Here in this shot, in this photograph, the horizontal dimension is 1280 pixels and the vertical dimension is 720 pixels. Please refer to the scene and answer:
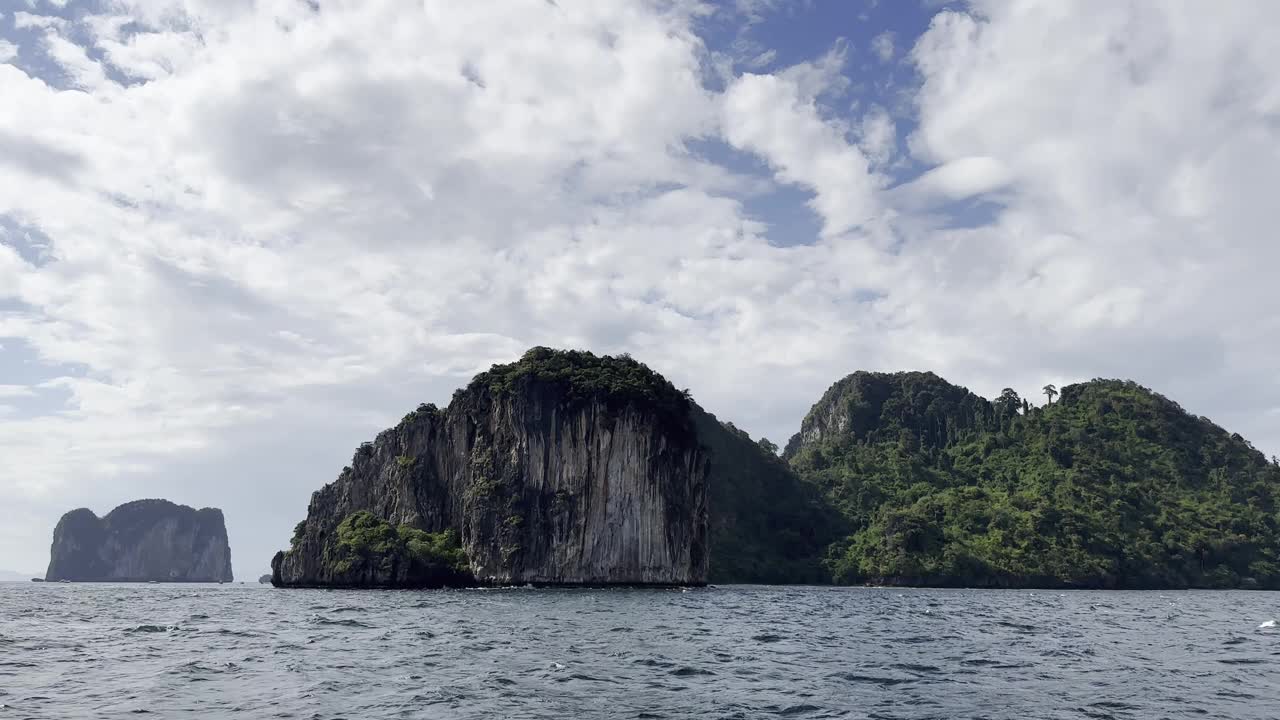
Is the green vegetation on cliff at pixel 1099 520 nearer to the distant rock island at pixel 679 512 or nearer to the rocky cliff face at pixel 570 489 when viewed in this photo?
the distant rock island at pixel 679 512

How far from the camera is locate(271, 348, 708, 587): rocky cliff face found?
118938 millimetres

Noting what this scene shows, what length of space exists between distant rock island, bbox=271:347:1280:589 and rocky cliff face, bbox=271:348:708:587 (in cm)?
26

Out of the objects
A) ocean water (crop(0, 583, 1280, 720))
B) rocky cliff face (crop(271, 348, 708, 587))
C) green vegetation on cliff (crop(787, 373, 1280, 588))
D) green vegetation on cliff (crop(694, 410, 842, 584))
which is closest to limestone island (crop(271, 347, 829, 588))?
rocky cliff face (crop(271, 348, 708, 587))

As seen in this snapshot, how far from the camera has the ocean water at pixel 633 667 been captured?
26062 millimetres

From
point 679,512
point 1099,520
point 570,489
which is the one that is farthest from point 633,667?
point 1099,520

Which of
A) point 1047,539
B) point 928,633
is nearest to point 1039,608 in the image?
point 928,633

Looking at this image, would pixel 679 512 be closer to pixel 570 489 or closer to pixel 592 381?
pixel 570 489

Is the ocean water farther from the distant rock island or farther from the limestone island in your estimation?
the distant rock island

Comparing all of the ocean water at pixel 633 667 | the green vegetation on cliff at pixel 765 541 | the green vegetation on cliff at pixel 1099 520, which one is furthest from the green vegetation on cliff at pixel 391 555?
the green vegetation on cliff at pixel 1099 520

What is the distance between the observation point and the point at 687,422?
131m

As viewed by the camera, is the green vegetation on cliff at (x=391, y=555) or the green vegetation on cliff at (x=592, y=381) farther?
the green vegetation on cliff at (x=592, y=381)

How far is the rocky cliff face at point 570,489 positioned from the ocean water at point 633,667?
57.3 meters

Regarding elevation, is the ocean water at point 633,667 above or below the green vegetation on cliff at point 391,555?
below

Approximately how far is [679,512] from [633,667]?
93010 millimetres
